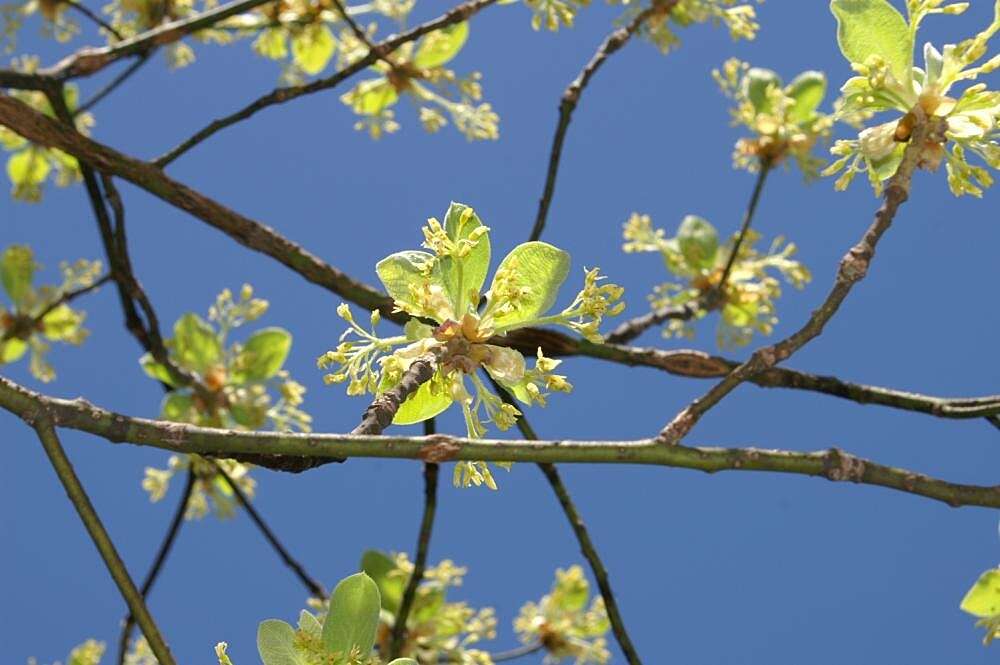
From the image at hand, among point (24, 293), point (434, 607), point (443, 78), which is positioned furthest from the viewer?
point (24, 293)

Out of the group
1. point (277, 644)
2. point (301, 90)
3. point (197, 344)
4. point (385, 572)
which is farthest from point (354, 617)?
point (197, 344)

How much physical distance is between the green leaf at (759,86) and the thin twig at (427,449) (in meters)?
1.33

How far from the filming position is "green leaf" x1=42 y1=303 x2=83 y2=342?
2.45m

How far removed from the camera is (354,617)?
3.20 ft

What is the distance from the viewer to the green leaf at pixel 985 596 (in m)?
1.26

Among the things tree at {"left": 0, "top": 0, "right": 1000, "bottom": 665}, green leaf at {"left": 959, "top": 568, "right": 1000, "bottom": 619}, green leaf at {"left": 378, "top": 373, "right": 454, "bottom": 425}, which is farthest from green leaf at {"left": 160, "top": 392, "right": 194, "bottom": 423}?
green leaf at {"left": 959, "top": 568, "right": 1000, "bottom": 619}

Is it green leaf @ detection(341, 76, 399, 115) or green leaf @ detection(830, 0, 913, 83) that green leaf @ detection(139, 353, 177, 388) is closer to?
green leaf @ detection(341, 76, 399, 115)

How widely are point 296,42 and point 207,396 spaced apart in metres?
0.72

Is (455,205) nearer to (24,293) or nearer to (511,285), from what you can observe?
(511,285)

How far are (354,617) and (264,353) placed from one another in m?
1.26

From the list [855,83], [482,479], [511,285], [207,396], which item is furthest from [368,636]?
[207,396]

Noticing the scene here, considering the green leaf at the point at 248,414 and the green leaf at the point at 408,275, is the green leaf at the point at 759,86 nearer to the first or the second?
the green leaf at the point at 248,414

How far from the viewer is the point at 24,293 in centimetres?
246

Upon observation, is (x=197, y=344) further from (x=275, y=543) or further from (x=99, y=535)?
(x=99, y=535)
